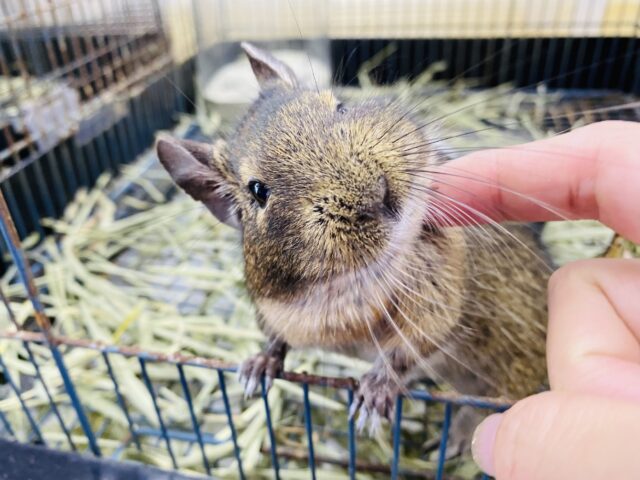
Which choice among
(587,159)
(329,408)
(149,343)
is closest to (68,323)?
(149,343)

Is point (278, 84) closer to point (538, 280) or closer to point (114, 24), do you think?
point (538, 280)

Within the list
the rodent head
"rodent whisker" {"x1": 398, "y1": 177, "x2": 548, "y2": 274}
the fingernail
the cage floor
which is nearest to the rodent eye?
the rodent head

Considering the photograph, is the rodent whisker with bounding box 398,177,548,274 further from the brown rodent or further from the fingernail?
the fingernail

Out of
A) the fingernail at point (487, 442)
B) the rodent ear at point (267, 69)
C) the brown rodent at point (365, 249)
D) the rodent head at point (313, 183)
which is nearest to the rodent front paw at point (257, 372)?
the brown rodent at point (365, 249)

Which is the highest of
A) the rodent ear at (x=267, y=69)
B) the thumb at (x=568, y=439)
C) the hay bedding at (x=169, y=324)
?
the rodent ear at (x=267, y=69)

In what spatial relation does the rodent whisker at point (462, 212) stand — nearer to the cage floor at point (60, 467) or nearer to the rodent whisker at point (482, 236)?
the rodent whisker at point (482, 236)

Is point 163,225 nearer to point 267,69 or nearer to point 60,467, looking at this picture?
point 267,69

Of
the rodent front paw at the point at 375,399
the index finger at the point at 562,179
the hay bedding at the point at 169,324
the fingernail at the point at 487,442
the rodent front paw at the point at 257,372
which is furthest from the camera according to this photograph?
the hay bedding at the point at 169,324
